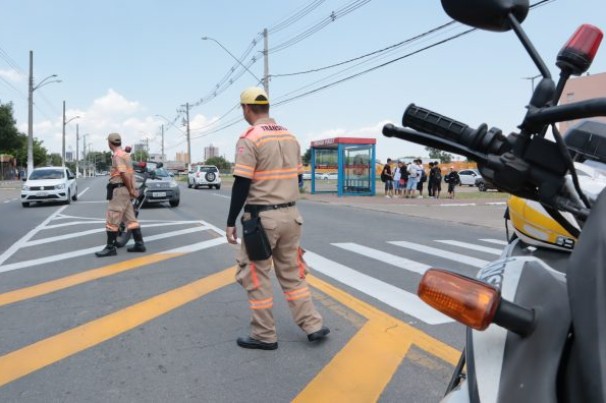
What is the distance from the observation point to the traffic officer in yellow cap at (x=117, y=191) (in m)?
8.01

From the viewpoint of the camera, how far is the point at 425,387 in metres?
3.40

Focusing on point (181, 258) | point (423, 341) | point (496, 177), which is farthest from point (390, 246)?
point (496, 177)

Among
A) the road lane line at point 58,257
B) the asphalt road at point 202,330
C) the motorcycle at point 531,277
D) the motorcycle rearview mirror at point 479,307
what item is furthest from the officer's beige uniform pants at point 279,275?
the road lane line at point 58,257

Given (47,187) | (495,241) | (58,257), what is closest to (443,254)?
(495,241)

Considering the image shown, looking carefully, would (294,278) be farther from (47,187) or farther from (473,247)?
(47,187)

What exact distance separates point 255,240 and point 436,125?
243cm

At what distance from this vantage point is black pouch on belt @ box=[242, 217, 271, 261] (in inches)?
153

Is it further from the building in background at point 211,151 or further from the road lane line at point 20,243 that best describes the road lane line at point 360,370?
the building in background at point 211,151

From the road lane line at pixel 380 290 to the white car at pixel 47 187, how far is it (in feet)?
48.4

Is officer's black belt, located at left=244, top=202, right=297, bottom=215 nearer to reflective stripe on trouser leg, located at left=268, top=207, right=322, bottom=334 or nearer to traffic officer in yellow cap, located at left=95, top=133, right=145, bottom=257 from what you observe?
reflective stripe on trouser leg, located at left=268, top=207, right=322, bottom=334

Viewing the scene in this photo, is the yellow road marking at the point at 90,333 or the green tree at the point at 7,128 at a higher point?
the green tree at the point at 7,128

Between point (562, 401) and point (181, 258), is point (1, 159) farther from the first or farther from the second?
point (562, 401)

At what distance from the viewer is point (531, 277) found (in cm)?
146

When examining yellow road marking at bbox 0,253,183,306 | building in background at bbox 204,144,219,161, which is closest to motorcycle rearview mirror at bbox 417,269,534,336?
yellow road marking at bbox 0,253,183,306
